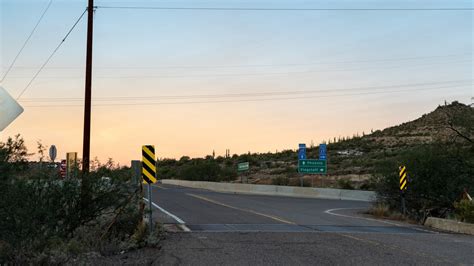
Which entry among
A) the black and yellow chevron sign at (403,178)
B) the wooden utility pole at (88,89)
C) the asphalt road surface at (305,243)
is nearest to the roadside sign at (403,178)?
the black and yellow chevron sign at (403,178)

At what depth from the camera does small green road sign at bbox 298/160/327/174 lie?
41000mm

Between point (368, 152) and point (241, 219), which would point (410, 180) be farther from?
point (368, 152)

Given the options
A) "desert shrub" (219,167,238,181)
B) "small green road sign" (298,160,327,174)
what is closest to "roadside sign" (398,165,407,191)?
"small green road sign" (298,160,327,174)

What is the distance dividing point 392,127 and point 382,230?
77.6 meters

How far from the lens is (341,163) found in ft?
216

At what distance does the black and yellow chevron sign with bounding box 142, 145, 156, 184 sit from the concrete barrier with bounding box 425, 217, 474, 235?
10.0 metres

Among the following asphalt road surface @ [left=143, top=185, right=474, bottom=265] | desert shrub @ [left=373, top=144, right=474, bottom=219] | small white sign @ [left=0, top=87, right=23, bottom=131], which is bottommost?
asphalt road surface @ [left=143, top=185, right=474, bottom=265]

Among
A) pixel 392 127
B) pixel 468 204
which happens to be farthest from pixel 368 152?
pixel 468 204

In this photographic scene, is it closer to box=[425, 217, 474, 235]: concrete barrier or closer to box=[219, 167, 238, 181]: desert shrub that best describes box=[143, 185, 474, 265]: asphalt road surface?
box=[425, 217, 474, 235]: concrete barrier

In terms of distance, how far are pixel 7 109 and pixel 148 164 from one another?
6.01 m

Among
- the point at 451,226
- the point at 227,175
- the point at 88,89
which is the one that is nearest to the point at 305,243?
the point at 451,226

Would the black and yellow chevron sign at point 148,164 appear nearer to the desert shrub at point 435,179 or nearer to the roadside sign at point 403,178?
the roadside sign at point 403,178

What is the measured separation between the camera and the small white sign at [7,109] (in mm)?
8695

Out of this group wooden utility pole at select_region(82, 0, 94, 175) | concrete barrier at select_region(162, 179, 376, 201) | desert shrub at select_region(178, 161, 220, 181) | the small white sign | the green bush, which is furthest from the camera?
desert shrub at select_region(178, 161, 220, 181)
